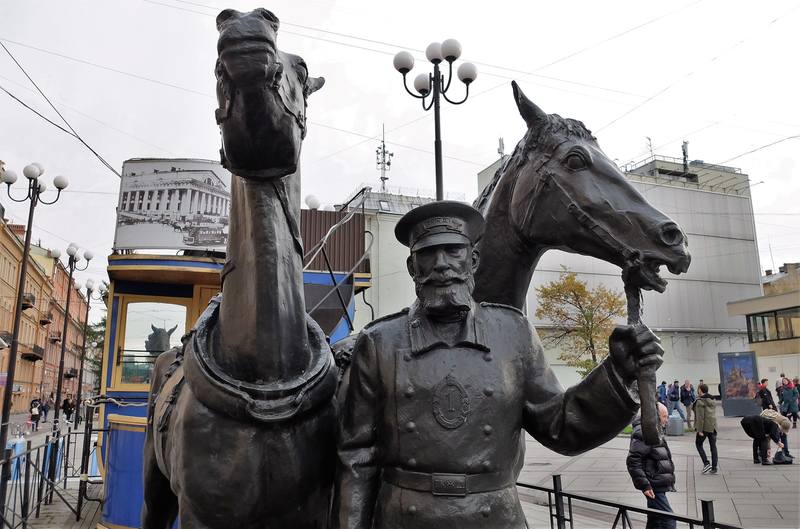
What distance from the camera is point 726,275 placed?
3891cm

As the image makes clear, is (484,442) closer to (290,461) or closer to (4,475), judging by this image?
(290,461)

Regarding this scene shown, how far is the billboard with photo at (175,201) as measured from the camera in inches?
324

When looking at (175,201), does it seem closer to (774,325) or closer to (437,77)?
(437,77)

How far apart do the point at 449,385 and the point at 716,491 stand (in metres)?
9.63

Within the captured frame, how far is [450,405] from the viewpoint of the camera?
7.60ft

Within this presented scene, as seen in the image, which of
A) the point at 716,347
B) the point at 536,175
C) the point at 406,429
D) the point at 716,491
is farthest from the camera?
the point at 716,347

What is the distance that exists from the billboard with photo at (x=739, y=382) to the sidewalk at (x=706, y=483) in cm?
439

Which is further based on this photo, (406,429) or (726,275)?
(726,275)

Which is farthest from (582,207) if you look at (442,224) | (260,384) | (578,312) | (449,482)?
(578,312)

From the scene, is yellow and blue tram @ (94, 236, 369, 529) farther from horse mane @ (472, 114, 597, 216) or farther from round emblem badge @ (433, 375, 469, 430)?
round emblem badge @ (433, 375, 469, 430)

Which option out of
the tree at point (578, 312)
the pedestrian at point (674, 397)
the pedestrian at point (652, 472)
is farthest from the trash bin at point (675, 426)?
the pedestrian at point (652, 472)

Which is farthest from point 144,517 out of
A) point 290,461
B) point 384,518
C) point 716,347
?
point 716,347

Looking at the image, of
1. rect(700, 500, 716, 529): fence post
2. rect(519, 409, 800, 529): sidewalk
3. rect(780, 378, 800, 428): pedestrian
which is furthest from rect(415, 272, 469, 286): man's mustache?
rect(780, 378, 800, 428): pedestrian

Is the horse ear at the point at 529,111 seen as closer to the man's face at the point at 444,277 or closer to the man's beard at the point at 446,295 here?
the man's face at the point at 444,277
